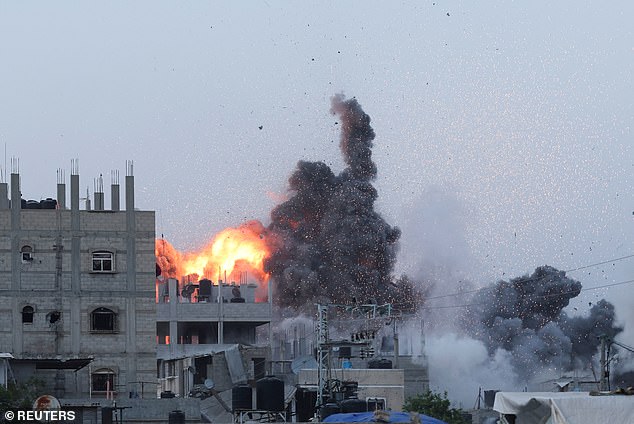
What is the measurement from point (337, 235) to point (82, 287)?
242 ft

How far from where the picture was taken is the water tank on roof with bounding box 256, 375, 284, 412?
51156mm

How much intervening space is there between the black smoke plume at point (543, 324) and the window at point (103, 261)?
5928 centimetres

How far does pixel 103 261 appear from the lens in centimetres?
7694

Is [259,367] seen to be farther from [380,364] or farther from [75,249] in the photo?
[75,249]

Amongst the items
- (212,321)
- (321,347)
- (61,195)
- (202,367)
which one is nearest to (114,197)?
(61,195)

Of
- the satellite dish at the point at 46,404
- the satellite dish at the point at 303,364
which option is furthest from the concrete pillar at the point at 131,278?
the satellite dish at the point at 46,404

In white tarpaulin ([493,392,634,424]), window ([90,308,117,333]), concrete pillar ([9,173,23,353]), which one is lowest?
white tarpaulin ([493,392,634,424])

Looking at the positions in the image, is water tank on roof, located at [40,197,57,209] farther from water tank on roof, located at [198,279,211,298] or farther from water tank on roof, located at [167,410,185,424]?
water tank on roof, located at [198,279,211,298]

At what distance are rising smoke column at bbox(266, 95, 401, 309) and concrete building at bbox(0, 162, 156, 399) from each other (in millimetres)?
65213

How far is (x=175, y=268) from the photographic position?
138m

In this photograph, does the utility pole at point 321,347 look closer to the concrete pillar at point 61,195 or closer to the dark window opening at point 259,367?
the concrete pillar at point 61,195

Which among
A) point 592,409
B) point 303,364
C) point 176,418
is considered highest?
point 303,364

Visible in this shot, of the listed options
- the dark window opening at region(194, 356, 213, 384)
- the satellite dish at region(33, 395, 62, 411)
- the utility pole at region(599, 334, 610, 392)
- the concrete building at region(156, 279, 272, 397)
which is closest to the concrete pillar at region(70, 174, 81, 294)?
the dark window opening at region(194, 356, 213, 384)

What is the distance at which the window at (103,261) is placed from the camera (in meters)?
76.9
